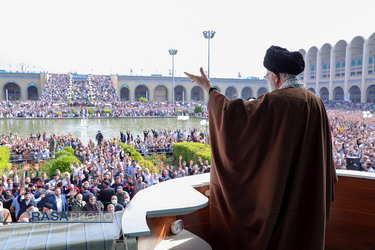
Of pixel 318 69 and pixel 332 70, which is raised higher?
pixel 318 69

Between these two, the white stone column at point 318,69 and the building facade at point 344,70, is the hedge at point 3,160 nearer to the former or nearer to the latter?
the building facade at point 344,70

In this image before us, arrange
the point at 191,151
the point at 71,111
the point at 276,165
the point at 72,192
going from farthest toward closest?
the point at 71,111 < the point at 191,151 < the point at 72,192 < the point at 276,165

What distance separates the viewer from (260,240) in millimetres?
1579

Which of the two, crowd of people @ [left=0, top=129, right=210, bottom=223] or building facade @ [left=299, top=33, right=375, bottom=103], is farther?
building facade @ [left=299, top=33, right=375, bottom=103]

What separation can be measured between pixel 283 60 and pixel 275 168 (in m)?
0.58

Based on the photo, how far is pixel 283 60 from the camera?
169 cm

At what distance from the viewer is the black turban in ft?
5.54

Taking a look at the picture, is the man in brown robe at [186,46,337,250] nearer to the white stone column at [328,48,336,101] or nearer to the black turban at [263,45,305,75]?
the black turban at [263,45,305,75]

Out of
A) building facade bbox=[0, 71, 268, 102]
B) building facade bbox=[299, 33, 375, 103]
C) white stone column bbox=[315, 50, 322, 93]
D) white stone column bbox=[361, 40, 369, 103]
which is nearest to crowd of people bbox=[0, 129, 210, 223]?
building facade bbox=[299, 33, 375, 103]

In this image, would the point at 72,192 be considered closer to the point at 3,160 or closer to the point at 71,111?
the point at 3,160

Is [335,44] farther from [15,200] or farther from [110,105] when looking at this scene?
[15,200]

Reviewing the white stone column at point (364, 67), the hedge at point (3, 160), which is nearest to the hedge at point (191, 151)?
the hedge at point (3, 160)

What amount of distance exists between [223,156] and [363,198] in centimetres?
115

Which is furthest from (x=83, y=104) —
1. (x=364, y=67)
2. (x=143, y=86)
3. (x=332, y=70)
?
(x=364, y=67)
